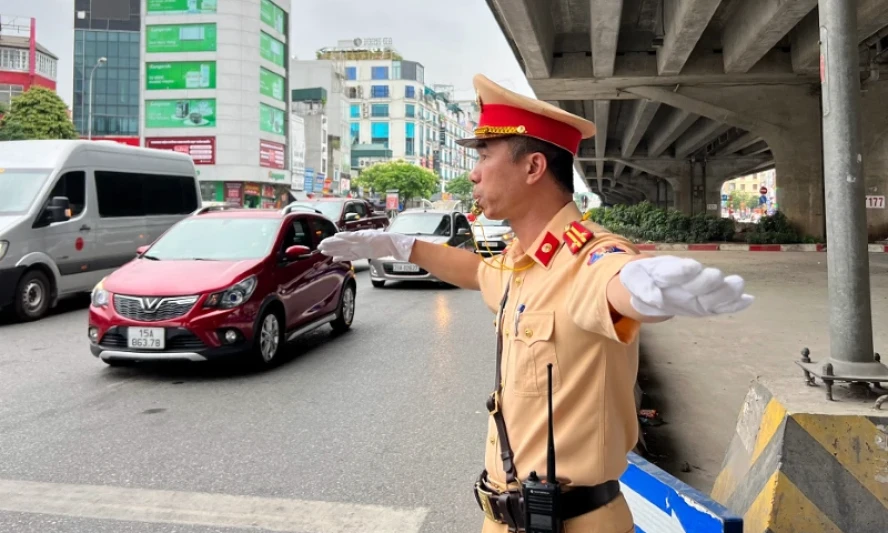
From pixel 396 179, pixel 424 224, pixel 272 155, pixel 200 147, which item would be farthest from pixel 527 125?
pixel 396 179

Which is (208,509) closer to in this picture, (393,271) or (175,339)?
(175,339)

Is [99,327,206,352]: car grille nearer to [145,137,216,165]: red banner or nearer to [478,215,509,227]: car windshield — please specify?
[478,215,509,227]: car windshield

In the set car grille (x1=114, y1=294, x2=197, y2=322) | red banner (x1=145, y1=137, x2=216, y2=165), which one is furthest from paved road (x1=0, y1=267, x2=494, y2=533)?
red banner (x1=145, y1=137, x2=216, y2=165)

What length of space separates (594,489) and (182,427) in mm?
4133

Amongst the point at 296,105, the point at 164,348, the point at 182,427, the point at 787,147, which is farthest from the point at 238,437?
the point at 296,105

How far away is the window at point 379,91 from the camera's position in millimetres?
116000

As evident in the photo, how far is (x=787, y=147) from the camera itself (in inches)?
862

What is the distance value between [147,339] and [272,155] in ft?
184

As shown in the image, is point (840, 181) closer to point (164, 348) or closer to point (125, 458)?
point (125, 458)

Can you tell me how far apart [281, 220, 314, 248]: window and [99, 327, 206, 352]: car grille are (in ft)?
5.09

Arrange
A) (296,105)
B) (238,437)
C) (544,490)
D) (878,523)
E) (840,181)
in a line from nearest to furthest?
(544,490)
(878,523)
(840,181)
(238,437)
(296,105)

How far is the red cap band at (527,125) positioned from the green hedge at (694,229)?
20.6m

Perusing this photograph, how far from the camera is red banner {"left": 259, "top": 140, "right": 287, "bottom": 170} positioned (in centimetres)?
5830

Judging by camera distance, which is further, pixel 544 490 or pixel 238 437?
pixel 238 437
